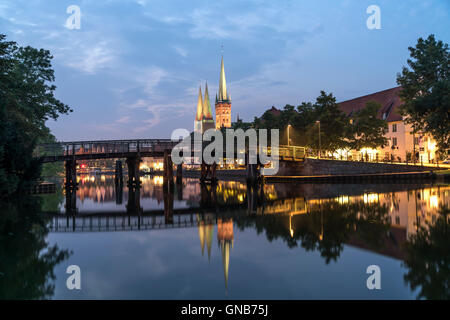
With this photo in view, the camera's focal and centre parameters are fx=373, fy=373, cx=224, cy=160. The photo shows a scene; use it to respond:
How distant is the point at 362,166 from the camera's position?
5044 centimetres

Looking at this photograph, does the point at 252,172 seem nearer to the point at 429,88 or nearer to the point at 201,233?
the point at 429,88

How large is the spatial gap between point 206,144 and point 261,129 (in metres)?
33.4

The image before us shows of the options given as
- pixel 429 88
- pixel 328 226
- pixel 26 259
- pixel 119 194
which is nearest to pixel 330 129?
pixel 429 88

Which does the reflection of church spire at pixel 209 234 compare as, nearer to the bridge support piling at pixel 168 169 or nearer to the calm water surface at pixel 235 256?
the calm water surface at pixel 235 256

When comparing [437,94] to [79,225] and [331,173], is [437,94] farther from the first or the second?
[79,225]

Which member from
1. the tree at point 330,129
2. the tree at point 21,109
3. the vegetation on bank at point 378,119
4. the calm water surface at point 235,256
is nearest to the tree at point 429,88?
the vegetation on bank at point 378,119

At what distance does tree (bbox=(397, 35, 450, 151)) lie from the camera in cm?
3745

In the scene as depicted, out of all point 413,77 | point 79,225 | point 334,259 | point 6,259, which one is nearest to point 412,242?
point 334,259

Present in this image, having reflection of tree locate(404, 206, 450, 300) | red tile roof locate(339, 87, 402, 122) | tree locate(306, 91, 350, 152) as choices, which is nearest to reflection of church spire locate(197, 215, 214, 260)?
reflection of tree locate(404, 206, 450, 300)

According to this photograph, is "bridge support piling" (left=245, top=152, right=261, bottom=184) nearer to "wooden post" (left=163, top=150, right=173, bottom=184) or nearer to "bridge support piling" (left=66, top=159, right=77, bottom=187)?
"wooden post" (left=163, top=150, right=173, bottom=184)

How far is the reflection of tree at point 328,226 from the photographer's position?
36.8 feet

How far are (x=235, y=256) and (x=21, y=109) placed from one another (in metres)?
30.0

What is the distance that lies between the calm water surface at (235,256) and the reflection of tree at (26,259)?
0.02 m

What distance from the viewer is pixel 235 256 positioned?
10.4 meters
